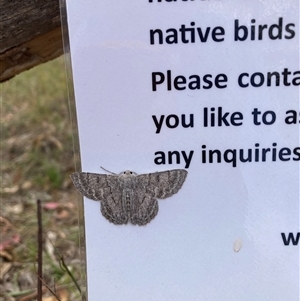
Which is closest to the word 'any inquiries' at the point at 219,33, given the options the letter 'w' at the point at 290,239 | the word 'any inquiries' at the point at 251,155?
the word 'any inquiries' at the point at 251,155

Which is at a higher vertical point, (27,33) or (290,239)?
(27,33)

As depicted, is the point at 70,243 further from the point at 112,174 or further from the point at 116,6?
the point at 116,6

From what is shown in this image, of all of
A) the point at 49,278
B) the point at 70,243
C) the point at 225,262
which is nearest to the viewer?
the point at 225,262

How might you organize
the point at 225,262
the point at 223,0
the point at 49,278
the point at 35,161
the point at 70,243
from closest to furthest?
1. the point at 223,0
2. the point at 225,262
3. the point at 49,278
4. the point at 70,243
5. the point at 35,161

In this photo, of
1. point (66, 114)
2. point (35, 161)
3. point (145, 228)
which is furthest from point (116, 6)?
point (66, 114)

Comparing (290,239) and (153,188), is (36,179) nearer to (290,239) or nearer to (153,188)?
(153,188)

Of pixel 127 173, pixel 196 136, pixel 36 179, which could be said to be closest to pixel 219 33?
pixel 196 136

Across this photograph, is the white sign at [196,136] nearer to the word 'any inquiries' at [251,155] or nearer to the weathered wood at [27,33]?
the word 'any inquiries' at [251,155]
